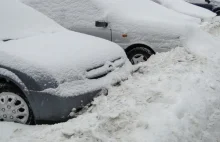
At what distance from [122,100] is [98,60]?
0.77 m

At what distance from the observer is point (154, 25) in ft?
21.2

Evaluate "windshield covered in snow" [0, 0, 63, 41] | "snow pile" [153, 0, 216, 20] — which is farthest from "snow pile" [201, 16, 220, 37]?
"windshield covered in snow" [0, 0, 63, 41]

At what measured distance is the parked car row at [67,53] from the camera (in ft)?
12.2

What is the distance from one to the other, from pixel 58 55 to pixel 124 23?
2.81m

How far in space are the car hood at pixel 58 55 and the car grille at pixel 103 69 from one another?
2 cm

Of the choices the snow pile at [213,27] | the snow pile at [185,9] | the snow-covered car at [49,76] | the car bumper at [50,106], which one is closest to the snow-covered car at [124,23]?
the snow-covered car at [49,76]

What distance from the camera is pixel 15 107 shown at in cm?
381

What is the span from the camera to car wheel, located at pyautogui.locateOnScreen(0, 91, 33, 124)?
3816 mm

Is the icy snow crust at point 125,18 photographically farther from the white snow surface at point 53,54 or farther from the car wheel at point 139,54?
the white snow surface at point 53,54

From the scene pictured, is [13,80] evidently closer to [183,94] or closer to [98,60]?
[98,60]

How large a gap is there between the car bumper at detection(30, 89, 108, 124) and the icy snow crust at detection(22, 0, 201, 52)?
9.92ft

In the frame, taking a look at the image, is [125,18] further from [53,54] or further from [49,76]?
[49,76]

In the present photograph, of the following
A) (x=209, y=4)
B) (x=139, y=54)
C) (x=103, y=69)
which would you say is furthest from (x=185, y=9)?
(x=103, y=69)

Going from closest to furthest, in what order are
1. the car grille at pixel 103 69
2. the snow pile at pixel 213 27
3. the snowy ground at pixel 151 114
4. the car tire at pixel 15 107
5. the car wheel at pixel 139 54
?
the snowy ground at pixel 151 114 → the car tire at pixel 15 107 → the car grille at pixel 103 69 → the car wheel at pixel 139 54 → the snow pile at pixel 213 27
